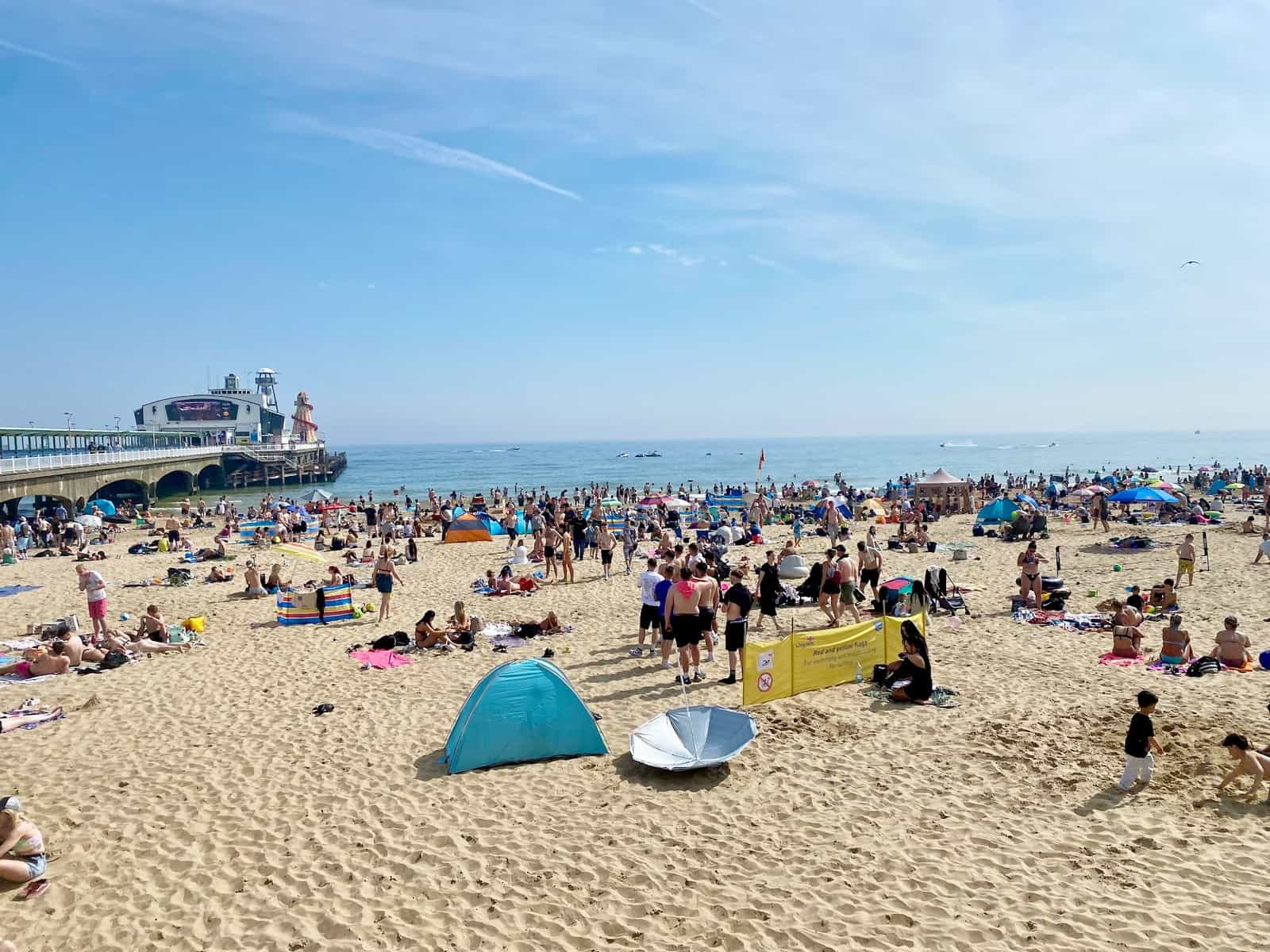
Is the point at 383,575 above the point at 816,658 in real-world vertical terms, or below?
above

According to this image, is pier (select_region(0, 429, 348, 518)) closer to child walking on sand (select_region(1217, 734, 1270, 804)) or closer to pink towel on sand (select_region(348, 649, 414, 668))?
pink towel on sand (select_region(348, 649, 414, 668))

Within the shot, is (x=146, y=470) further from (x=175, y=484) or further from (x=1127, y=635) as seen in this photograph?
(x=1127, y=635)

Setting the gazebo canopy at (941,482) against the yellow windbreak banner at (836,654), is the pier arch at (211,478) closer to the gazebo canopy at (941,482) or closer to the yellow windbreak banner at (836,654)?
the gazebo canopy at (941,482)

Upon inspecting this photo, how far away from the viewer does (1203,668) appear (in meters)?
9.13

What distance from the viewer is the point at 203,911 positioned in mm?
4844

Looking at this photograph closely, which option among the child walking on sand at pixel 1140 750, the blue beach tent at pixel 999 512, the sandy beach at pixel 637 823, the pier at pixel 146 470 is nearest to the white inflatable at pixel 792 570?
the sandy beach at pixel 637 823

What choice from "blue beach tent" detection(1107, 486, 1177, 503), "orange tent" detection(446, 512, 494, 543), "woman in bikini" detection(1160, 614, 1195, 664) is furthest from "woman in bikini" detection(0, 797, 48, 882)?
"blue beach tent" detection(1107, 486, 1177, 503)

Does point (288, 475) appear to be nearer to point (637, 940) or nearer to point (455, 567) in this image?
point (455, 567)

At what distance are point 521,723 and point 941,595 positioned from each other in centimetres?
868

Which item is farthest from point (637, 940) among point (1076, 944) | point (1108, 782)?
point (1108, 782)

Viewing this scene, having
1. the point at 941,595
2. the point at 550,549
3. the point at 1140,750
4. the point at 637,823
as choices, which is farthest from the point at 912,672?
the point at 550,549

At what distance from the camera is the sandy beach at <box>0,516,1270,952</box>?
4.66 m

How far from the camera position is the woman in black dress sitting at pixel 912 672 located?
8.42 metres

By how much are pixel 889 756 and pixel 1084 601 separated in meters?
9.07
